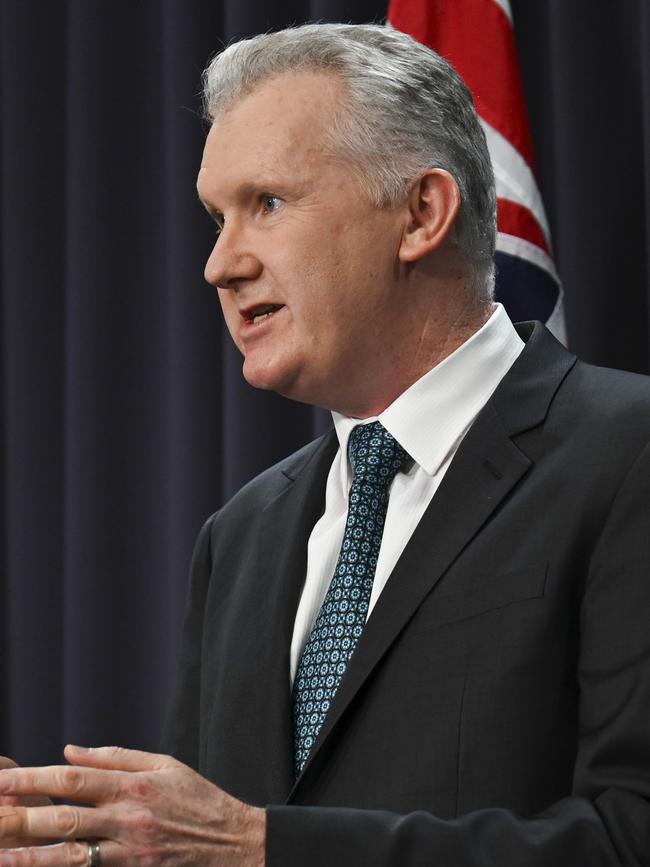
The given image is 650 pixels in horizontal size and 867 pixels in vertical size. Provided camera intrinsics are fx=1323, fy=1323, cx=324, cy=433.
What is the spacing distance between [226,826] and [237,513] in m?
0.69

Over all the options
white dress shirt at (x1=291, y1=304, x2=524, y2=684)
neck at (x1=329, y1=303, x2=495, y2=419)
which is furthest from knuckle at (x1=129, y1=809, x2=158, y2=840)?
neck at (x1=329, y1=303, x2=495, y2=419)

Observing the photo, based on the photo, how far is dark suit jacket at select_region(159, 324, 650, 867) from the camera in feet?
3.90

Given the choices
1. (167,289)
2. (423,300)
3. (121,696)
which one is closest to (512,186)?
(423,300)

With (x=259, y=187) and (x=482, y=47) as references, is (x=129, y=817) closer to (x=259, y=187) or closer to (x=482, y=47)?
(x=259, y=187)

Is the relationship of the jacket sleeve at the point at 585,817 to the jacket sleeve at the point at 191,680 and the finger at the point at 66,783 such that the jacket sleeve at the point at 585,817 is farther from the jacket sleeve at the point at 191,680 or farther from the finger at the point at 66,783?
the jacket sleeve at the point at 191,680

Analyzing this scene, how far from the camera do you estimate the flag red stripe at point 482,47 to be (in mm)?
2270

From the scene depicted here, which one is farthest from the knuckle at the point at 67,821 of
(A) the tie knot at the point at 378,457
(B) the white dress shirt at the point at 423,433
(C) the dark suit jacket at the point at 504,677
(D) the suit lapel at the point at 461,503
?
(A) the tie knot at the point at 378,457

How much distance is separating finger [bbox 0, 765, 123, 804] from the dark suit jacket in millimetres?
157

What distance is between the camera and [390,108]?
161 cm

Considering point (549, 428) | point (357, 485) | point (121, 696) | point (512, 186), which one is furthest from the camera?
point (121, 696)

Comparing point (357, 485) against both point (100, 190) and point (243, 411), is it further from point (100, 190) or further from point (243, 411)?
point (100, 190)

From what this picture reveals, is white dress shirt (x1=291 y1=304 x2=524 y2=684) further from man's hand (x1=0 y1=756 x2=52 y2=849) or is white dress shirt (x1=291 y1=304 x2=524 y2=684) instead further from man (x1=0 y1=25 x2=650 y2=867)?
man's hand (x1=0 y1=756 x2=52 y2=849)

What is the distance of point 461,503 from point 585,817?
0.37 metres

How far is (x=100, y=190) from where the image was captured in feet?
9.50
